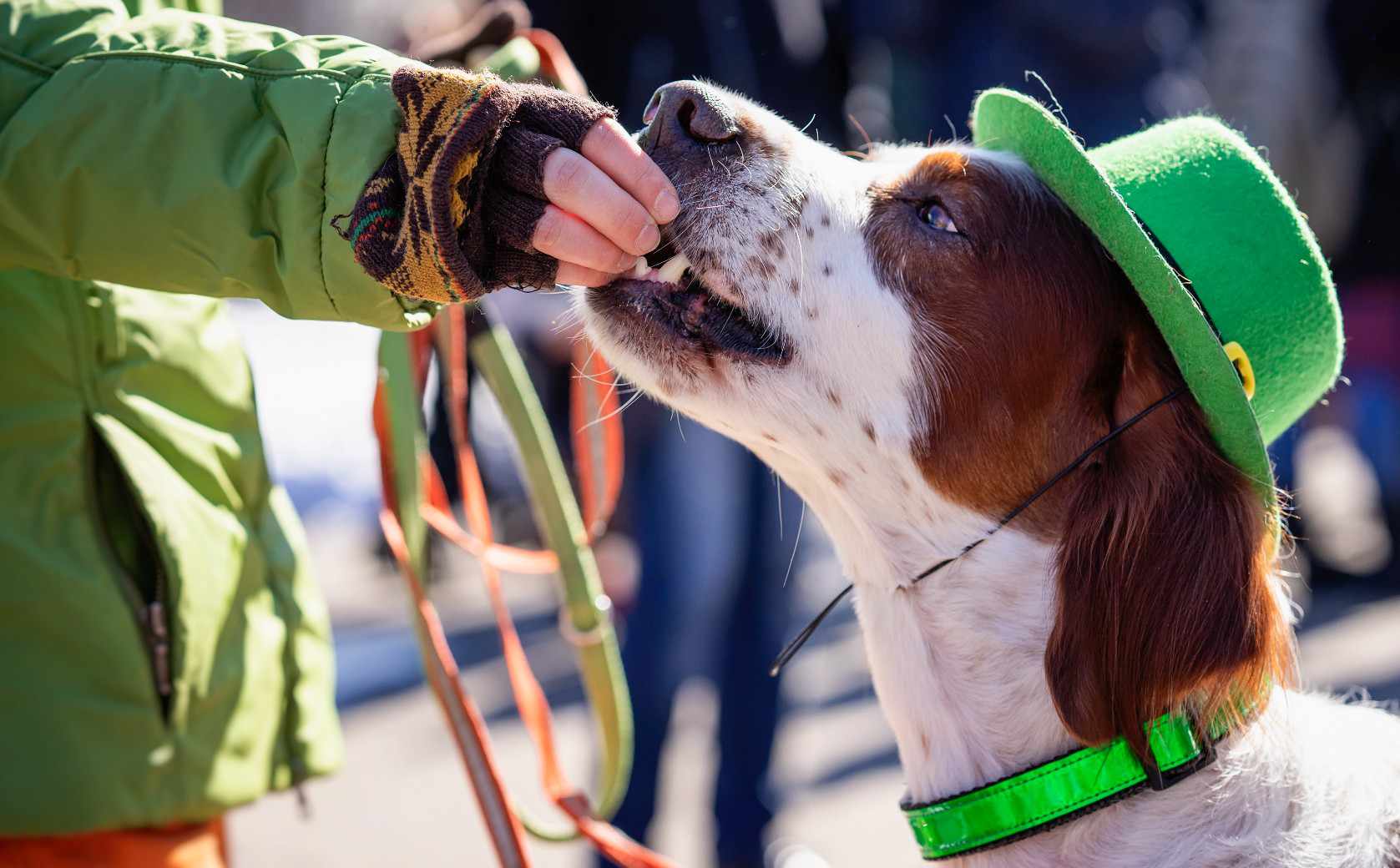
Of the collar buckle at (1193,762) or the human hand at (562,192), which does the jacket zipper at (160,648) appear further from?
the collar buckle at (1193,762)

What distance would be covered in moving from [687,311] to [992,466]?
20.5 inches

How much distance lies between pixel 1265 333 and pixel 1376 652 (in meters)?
3.71

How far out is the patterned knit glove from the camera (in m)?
1.28

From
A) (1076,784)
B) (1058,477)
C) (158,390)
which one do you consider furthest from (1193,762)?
(158,390)

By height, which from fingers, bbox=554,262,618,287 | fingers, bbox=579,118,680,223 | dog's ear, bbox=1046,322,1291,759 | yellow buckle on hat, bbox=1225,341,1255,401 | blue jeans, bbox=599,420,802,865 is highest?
yellow buckle on hat, bbox=1225,341,1255,401

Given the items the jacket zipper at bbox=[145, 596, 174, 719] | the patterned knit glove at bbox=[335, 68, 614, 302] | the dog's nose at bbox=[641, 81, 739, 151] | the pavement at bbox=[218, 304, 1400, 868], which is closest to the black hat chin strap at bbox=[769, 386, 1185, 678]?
the dog's nose at bbox=[641, 81, 739, 151]

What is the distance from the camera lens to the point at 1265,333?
1.64 metres

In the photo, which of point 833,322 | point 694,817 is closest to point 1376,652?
point 694,817

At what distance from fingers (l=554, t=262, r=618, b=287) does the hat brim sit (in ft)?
2.23

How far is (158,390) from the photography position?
165 centimetres

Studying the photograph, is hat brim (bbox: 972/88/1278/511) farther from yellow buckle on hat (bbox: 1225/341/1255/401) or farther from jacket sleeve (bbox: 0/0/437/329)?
jacket sleeve (bbox: 0/0/437/329)

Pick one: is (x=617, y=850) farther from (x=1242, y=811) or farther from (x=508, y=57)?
(x=508, y=57)

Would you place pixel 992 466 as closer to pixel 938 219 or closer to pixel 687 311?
pixel 938 219

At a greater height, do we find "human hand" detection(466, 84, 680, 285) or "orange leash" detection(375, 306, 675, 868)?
"human hand" detection(466, 84, 680, 285)
